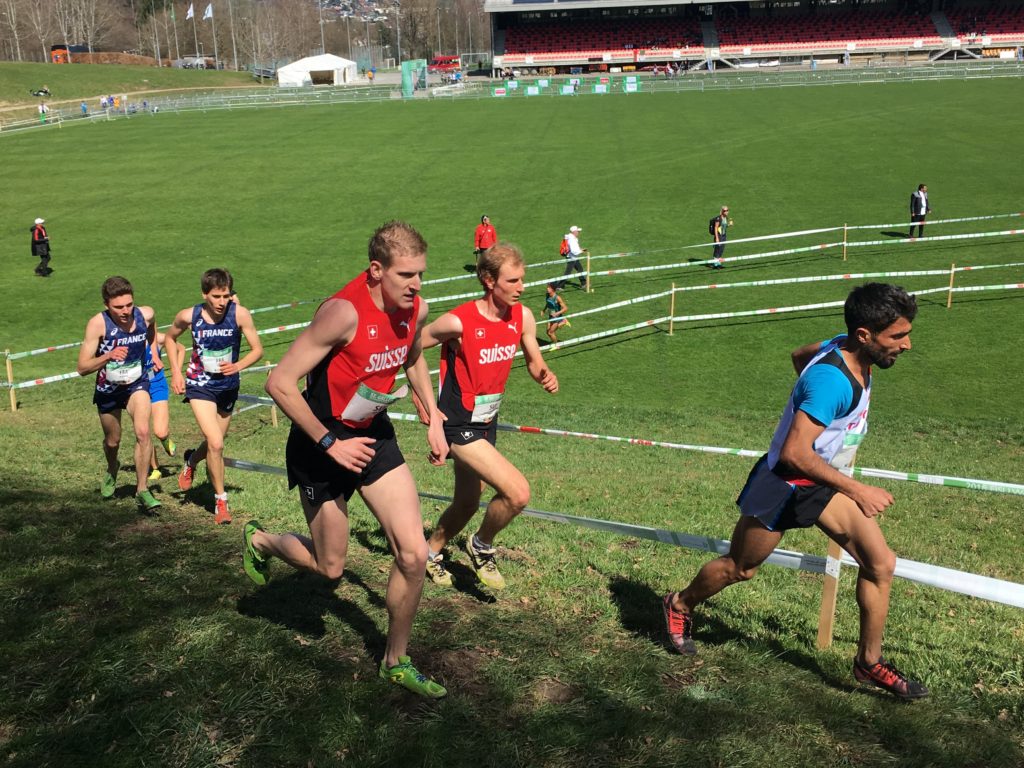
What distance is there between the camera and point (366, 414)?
170 inches

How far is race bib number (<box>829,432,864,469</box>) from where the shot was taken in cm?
428

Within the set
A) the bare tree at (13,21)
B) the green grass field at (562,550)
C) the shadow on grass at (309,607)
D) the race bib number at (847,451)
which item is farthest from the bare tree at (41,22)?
the race bib number at (847,451)

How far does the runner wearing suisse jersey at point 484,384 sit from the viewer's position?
5.32 meters

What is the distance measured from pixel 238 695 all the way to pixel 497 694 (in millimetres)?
1249

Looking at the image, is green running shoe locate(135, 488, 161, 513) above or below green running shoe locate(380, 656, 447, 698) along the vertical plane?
below

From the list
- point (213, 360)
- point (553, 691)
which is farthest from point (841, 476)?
point (213, 360)

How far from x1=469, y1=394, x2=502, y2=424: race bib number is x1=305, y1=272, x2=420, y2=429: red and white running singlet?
1.09 m

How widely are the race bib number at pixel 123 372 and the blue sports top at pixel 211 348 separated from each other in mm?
664

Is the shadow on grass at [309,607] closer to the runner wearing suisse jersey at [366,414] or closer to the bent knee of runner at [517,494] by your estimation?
the runner wearing suisse jersey at [366,414]

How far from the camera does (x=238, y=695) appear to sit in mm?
4000

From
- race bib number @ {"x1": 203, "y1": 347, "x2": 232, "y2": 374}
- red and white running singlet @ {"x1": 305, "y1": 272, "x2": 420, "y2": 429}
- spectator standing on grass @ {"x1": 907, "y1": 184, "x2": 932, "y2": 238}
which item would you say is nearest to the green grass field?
spectator standing on grass @ {"x1": 907, "y1": 184, "x2": 932, "y2": 238}

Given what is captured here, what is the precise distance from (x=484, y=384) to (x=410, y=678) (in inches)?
78.4

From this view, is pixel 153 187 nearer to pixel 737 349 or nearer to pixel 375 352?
pixel 737 349

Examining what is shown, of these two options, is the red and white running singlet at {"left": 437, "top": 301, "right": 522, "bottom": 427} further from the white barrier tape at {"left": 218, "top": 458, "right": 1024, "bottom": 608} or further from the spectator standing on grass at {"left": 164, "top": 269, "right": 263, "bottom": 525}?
the spectator standing on grass at {"left": 164, "top": 269, "right": 263, "bottom": 525}
